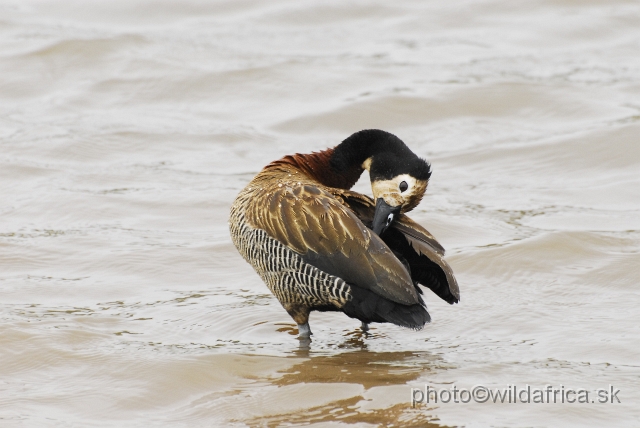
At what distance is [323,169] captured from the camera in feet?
24.5

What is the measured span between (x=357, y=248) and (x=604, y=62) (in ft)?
28.1

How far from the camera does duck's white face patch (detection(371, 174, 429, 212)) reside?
6566 mm

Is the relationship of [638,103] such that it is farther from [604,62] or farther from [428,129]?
[428,129]

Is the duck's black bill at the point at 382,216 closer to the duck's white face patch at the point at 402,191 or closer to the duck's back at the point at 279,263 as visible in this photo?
the duck's white face patch at the point at 402,191

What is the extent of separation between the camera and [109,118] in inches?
469

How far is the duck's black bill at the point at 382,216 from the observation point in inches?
252

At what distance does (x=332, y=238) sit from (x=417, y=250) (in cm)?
52

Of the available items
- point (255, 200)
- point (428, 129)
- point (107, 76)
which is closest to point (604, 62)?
point (428, 129)

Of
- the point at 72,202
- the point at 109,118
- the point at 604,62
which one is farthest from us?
the point at 604,62

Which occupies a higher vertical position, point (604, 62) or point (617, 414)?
point (604, 62)

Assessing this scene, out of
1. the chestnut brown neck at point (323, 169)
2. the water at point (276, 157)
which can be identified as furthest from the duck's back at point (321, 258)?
the chestnut brown neck at point (323, 169)

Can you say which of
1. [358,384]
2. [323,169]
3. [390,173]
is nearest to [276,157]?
[323,169]

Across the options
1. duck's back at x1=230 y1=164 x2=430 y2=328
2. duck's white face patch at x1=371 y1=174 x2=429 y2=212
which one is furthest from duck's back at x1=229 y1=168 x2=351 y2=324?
duck's white face patch at x1=371 y1=174 x2=429 y2=212

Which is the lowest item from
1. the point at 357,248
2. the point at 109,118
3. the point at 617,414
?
the point at 617,414
